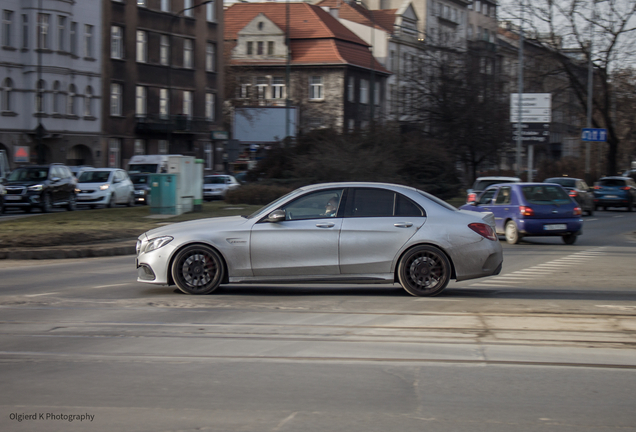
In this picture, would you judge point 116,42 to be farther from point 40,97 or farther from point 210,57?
point 210,57

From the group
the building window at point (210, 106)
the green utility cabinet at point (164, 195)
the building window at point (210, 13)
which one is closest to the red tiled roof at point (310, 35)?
the building window at point (210, 13)

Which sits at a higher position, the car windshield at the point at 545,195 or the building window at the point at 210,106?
the building window at the point at 210,106

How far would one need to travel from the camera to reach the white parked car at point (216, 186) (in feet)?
141

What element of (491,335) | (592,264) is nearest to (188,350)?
(491,335)

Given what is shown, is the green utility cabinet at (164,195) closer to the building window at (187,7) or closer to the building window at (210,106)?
the building window at (187,7)

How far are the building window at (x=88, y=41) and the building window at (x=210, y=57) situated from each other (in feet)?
37.6

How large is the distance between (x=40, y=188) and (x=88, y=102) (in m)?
21.3

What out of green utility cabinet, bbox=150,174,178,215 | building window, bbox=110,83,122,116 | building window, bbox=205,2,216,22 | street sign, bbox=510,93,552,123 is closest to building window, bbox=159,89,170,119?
building window, bbox=110,83,122,116

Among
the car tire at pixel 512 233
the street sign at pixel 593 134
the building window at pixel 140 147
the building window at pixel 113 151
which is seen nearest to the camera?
the car tire at pixel 512 233

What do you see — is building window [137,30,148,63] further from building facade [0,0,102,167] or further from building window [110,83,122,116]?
building facade [0,0,102,167]

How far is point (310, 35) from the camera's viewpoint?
72.1 m

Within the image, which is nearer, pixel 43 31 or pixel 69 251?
pixel 69 251

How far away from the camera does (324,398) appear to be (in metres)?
5.46

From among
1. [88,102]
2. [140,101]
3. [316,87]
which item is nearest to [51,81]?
[88,102]
